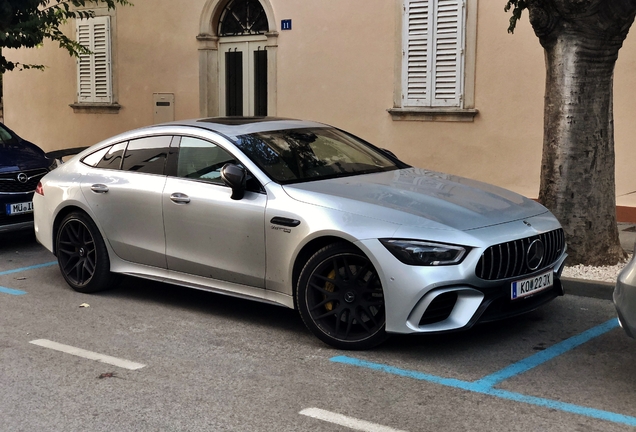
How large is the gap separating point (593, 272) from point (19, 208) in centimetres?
611

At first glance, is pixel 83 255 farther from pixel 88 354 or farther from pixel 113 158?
pixel 88 354

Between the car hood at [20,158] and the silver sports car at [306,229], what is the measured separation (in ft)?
7.06

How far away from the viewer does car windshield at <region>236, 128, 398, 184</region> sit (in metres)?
6.39

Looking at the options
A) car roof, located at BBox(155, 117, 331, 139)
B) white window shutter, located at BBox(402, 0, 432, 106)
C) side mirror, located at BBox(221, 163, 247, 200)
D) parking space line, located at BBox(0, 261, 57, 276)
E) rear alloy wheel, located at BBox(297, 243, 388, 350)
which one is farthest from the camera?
white window shutter, located at BBox(402, 0, 432, 106)

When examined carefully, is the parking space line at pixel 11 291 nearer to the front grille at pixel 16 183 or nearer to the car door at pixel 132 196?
the car door at pixel 132 196

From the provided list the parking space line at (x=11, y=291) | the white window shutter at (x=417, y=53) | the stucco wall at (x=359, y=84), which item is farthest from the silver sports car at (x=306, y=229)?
the white window shutter at (x=417, y=53)

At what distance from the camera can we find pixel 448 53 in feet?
40.5

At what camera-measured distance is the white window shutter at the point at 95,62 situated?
1658 centimetres

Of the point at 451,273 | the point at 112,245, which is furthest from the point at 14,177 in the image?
the point at 451,273

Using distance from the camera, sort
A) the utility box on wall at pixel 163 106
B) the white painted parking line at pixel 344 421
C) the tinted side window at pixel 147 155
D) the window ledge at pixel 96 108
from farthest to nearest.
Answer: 1. the window ledge at pixel 96 108
2. the utility box on wall at pixel 163 106
3. the tinted side window at pixel 147 155
4. the white painted parking line at pixel 344 421

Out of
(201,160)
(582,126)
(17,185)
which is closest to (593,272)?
(582,126)

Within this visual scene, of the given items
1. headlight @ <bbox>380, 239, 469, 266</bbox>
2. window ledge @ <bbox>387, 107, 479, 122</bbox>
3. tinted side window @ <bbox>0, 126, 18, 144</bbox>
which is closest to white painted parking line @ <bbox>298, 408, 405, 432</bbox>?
headlight @ <bbox>380, 239, 469, 266</bbox>

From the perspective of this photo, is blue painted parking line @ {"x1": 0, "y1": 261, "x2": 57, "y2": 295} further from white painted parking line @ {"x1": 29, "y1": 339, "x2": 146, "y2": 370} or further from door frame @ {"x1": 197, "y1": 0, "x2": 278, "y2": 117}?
door frame @ {"x1": 197, "y1": 0, "x2": 278, "y2": 117}

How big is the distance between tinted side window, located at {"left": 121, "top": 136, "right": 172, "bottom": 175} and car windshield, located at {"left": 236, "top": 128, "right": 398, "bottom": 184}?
2.48 ft
